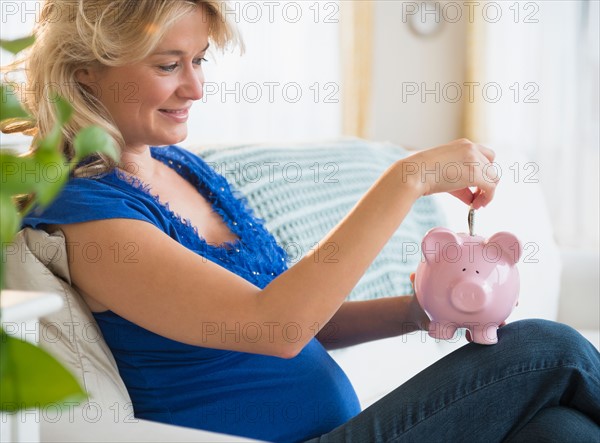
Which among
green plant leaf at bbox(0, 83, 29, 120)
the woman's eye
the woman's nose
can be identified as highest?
green plant leaf at bbox(0, 83, 29, 120)

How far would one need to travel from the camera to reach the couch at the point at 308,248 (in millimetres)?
1109

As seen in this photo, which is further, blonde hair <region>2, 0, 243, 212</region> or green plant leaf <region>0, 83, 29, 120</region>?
blonde hair <region>2, 0, 243, 212</region>

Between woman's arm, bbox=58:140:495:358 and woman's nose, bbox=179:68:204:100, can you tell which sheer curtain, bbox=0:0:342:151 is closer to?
woman's nose, bbox=179:68:204:100

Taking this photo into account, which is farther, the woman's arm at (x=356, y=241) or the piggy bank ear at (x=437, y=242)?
the piggy bank ear at (x=437, y=242)

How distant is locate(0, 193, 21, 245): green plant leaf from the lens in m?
0.51

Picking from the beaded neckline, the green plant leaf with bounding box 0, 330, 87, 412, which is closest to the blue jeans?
the beaded neckline

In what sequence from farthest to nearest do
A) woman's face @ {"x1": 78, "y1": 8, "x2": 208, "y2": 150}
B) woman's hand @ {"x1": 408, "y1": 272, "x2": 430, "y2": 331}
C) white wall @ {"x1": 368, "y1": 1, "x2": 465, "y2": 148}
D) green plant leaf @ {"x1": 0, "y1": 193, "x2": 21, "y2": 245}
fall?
white wall @ {"x1": 368, "y1": 1, "x2": 465, "y2": 148}
woman's hand @ {"x1": 408, "y1": 272, "x2": 430, "y2": 331}
woman's face @ {"x1": 78, "y1": 8, "x2": 208, "y2": 150}
green plant leaf @ {"x1": 0, "y1": 193, "x2": 21, "y2": 245}

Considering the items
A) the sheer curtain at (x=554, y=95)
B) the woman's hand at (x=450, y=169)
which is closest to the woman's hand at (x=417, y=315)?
the woman's hand at (x=450, y=169)

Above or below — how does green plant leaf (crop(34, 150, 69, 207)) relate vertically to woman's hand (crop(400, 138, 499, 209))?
above

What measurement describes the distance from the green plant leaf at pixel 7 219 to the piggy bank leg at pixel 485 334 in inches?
30.1

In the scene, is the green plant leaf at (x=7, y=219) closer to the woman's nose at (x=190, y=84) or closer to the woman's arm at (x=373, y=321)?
the woman's nose at (x=190, y=84)

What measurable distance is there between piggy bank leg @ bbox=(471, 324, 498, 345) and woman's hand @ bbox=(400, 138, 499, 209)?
19cm

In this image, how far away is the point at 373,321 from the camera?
54.4 inches

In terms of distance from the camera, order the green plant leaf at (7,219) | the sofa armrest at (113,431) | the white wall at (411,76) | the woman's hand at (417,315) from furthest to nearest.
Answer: the white wall at (411,76) < the woman's hand at (417,315) < the sofa armrest at (113,431) < the green plant leaf at (7,219)
